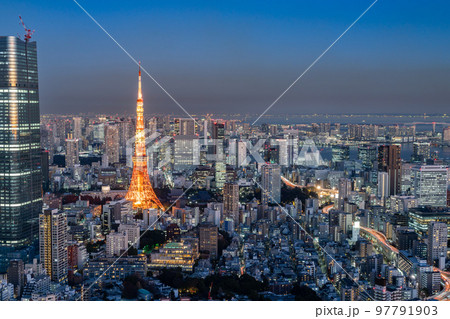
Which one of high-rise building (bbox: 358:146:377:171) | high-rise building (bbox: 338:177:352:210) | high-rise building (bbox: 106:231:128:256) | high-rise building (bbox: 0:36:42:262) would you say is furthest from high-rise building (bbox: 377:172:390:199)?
high-rise building (bbox: 0:36:42:262)

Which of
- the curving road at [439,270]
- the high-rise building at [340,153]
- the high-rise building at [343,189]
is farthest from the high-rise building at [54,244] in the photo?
the high-rise building at [340,153]

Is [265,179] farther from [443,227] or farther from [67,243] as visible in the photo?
[67,243]

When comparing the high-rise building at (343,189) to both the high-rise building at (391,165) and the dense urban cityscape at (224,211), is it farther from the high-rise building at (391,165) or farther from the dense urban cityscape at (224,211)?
the high-rise building at (391,165)

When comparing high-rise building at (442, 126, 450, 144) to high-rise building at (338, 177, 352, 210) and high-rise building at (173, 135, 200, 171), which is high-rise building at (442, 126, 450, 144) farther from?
high-rise building at (173, 135, 200, 171)

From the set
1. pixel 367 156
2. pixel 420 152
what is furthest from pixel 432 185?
pixel 367 156
